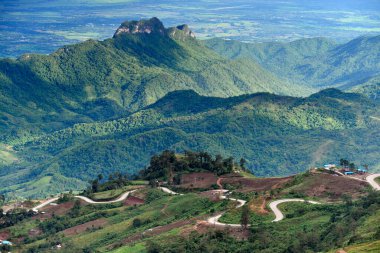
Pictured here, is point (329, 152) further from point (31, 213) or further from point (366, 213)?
point (366, 213)

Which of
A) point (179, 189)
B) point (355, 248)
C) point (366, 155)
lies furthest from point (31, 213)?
point (366, 155)

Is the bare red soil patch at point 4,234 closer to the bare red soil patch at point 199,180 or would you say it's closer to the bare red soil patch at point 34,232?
the bare red soil patch at point 34,232

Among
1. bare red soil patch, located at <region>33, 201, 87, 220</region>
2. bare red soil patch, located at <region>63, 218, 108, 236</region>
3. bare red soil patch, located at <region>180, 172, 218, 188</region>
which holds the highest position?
bare red soil patch, located at <region>180, 172, 218, 188</region>

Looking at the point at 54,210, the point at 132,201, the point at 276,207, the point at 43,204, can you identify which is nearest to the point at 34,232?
the point at 54,210

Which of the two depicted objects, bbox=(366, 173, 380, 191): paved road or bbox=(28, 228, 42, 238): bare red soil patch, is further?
bbox=(28, 228, 42, 238): bare red soil patch

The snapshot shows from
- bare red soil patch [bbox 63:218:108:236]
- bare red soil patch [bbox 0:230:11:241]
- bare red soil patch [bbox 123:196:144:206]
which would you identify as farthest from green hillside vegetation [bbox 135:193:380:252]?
bare red soil patch [bbox 123:196:144:206]

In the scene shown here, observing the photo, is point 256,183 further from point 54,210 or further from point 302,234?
point 302,234

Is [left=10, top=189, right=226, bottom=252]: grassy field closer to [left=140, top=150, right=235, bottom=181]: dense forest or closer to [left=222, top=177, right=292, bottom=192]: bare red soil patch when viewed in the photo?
[left=222, top=177, right=292, bottom=192]: bare red soil patch
